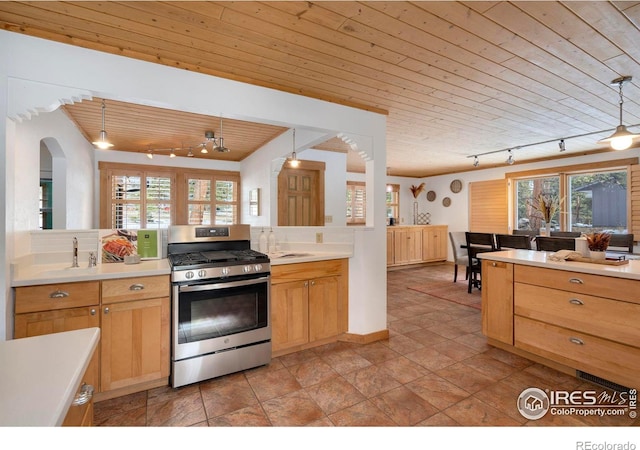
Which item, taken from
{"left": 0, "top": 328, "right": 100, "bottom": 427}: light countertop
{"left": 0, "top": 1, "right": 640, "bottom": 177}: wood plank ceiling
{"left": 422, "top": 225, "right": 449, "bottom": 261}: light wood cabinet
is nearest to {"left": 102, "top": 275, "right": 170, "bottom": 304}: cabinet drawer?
{"left": 0, "top": 328, "right": 100, "bottom": 427}: light countertop

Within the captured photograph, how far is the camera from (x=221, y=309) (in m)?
2.28

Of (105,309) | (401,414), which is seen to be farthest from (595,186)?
(105,309)

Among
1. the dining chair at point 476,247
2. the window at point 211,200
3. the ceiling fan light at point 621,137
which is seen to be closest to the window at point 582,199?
the dining chair at point 476,247

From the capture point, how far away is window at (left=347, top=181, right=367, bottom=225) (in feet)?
22.0

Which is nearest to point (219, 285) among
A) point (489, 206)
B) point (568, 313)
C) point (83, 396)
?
point (83, 396)

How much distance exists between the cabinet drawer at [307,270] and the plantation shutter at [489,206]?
4877 mm

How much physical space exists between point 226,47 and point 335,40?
0.71 m

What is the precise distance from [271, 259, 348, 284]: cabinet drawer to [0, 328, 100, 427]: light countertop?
62.8 inches

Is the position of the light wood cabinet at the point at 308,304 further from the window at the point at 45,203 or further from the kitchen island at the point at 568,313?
the window at the point at 45,203

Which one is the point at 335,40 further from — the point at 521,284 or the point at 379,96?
the point at 521,284

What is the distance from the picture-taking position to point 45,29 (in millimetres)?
1749

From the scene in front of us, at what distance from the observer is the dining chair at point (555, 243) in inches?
134

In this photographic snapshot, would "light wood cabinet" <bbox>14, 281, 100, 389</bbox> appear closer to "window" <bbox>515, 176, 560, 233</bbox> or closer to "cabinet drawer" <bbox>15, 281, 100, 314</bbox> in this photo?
"cabinet drawer" <bbox>15, 281, 100, 314</bbox>

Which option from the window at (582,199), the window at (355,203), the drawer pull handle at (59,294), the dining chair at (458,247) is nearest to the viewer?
the drawer pull handle at (59,294)
